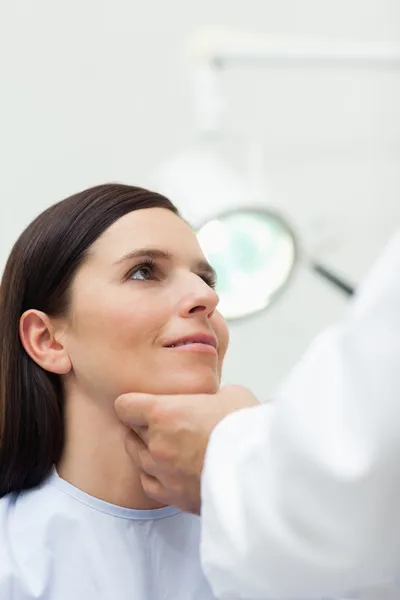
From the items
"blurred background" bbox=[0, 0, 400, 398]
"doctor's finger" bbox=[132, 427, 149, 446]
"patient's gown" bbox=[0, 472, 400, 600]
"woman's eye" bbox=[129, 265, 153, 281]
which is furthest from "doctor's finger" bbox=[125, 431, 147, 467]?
"blurred background" bbox=[0, 0, 400, 398]

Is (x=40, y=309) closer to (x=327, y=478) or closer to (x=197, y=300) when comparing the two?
(x=197, y=300)

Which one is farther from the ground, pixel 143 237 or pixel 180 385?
pixel 143 237

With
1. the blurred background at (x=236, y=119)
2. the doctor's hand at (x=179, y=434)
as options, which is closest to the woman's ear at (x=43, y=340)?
the doctor's hand at (x=179, y=434)

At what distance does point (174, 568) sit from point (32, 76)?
1.65 metres

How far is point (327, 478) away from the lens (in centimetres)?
78

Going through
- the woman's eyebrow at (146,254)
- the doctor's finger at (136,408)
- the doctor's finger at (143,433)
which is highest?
the woman's eyebrow at (146,254)

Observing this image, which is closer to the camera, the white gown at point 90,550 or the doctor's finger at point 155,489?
the doctor's finger at point 155,489

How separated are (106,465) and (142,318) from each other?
27 centimetres

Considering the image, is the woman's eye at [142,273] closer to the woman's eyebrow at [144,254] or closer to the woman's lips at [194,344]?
the woman's eyebrow at [144,254]

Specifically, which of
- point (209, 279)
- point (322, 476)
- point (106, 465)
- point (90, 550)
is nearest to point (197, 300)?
point (209, 279)

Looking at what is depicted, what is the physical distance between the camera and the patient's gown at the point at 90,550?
1.23 meters

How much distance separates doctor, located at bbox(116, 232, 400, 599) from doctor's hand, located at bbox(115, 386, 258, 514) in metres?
0.07

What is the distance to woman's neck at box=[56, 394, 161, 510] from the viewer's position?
134cm

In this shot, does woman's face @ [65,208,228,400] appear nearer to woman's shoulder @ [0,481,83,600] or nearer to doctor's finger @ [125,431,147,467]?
doctor's finger @ [125,431,147,467]
